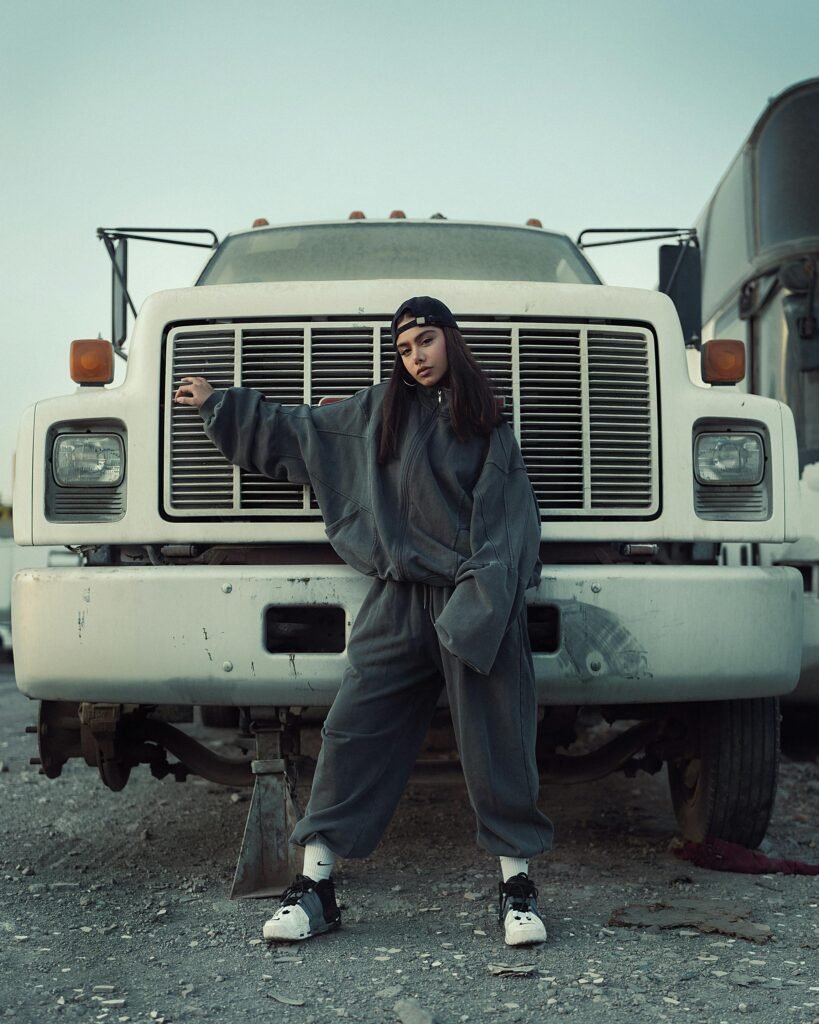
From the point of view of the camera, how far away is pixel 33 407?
3.63 metres

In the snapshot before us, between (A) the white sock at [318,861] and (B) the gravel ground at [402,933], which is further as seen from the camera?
(A) the white sock at [318,861]

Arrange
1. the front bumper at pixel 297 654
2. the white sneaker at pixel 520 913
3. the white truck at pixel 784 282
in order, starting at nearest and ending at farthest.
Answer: the white sneaker at pixel 520 913 < the front bumper at pixel 297 654 < the white truck at pixel 784 282

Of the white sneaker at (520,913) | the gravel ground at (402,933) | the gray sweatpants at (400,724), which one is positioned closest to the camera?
the gravel ground at (402,933)

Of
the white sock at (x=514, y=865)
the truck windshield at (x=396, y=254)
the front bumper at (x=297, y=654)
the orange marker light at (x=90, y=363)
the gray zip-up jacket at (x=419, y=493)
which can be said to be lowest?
the white sock at (x=514, y=865)

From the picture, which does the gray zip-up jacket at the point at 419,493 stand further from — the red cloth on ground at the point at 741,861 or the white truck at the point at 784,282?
the white truck at the point at 784,282

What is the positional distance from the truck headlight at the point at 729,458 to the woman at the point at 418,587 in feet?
2.15

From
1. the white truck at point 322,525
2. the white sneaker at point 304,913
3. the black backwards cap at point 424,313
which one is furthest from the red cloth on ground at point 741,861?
the black backwards cap at point 424,313

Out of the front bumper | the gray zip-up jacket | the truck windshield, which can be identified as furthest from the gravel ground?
the truck windshield

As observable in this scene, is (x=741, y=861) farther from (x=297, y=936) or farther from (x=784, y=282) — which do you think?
(x=784, y=282)

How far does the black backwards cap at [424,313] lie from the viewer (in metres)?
3.35

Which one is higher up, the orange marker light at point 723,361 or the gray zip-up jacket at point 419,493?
the orange marker light at point 723,361

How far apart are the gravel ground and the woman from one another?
192 mm

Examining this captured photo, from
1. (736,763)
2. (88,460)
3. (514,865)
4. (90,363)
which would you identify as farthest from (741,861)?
(90,363)

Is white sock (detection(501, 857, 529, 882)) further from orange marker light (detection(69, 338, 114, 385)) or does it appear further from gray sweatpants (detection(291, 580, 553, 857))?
orange marker light (detection(69, 338, 114, 385))
